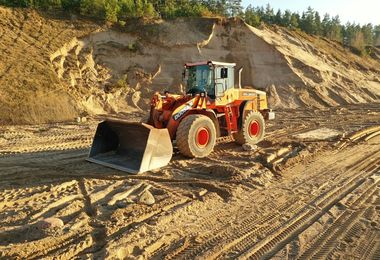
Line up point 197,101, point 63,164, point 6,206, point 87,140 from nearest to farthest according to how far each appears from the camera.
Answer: point 6,206
point 63,164
point 197,101
point 87,140

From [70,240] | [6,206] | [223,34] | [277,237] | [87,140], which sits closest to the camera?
[70,240]

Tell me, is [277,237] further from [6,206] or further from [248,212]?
[6,206]

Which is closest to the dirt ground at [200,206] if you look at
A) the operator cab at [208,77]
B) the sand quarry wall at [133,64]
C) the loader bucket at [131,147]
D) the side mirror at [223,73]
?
the loader bucket at [131,147]

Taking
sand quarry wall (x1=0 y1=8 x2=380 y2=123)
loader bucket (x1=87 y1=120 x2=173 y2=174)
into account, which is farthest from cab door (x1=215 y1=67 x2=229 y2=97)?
sand quarry wall (x1=0 y1=8 x2=380 y2=123)

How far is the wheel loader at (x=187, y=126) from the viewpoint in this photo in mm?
7930

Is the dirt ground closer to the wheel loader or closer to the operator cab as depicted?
the wheel loader

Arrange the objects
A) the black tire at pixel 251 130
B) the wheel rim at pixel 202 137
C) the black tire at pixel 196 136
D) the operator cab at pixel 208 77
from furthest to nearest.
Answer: the black tire at pixel 251 130, the operator cab at pixel 208 77, the wheel rim at pixel 202 137, the black tire at pixel 196 136

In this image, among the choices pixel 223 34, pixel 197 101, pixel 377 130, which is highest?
pixel 223 34

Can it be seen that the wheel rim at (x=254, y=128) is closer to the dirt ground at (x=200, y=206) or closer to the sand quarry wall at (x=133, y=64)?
the dirt ground at (x=200, y=206)

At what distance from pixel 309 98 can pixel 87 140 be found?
50.0 feet

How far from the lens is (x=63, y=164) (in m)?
8.63

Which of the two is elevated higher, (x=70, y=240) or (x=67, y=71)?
(x=67, y=71)

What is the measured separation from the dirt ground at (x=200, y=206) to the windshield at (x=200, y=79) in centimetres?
173

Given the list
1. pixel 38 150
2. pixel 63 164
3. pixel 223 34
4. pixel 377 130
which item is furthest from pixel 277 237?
pixel 223 34
